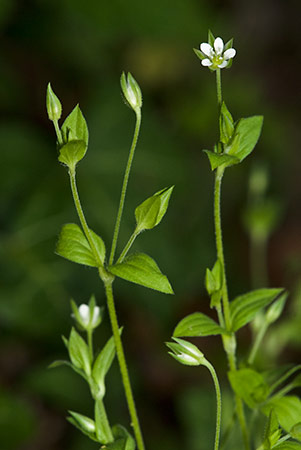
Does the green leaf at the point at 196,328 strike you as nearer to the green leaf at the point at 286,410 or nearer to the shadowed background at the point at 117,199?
the green leaf at the point at 286,410

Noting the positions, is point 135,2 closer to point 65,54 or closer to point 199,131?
point 65,54

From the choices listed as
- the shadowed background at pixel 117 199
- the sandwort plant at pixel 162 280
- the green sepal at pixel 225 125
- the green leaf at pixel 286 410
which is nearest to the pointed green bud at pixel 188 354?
the sandwort plant at pixel 162 280

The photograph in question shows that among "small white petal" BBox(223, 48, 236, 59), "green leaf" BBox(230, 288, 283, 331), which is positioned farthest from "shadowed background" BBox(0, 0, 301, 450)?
Answer: "small white petal" BBox(223, 48, 236, 59)

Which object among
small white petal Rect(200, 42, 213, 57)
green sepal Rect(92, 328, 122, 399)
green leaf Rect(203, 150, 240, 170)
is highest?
small white petal Rect(200, 42, 213, 57)

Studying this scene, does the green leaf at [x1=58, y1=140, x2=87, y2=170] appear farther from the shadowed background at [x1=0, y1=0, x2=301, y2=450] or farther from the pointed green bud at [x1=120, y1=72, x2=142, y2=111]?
the shadowed background at [x1=0, y1=0, x2=301, y2=450]

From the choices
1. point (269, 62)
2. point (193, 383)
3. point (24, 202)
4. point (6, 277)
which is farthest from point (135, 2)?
point (269, 62)

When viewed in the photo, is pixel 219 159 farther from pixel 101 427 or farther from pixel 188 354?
pixel 101 427

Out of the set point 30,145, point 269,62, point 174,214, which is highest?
point 269,62
